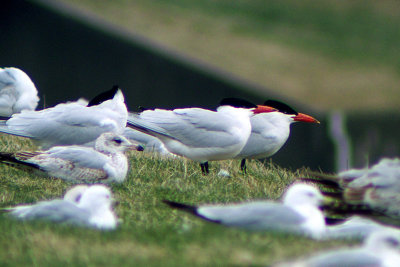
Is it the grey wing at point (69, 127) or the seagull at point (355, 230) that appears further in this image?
the grey wing at point (69, 127)

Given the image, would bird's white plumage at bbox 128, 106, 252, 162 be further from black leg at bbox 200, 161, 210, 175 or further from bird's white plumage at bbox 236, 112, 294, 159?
bird's white plumage at bbox 236, 112, 294, 159

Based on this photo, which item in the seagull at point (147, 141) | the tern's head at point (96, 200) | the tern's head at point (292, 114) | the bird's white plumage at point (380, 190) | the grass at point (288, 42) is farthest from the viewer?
the grass at point (288, 42)

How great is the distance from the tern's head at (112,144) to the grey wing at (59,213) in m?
1.66

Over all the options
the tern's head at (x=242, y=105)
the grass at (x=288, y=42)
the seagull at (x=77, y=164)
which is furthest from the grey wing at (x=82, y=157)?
the grass at (x=288, y=42)

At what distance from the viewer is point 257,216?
4.84 metres

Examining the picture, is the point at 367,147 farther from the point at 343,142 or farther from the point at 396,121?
the point at 396,121

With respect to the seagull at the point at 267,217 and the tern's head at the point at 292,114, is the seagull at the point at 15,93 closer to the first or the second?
the tern's head at the point at 292,114

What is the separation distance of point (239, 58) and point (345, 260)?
15686 millimetres

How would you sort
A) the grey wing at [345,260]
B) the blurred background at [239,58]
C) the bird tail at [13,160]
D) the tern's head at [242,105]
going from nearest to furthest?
the grey wing at [345,260] < the bird tail at [13,160] < the tern's head at [242,105] < the blurred background at [239,58]

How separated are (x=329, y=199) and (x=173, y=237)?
1.34 meters

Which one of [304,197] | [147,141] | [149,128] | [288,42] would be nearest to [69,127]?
[149,128]

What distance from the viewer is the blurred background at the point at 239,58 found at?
527 inches

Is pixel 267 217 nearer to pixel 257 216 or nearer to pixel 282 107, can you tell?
pixel 257 216

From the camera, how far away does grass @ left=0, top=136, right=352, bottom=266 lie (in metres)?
4.16
